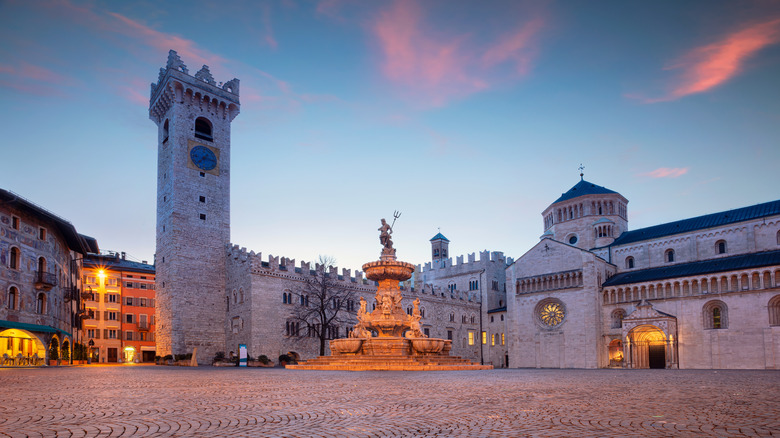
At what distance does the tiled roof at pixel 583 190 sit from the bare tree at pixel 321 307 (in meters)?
30.0

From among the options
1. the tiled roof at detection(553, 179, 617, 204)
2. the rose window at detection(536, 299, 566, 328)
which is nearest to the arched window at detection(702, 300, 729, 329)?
the rose window at detection(536, 299, 566, 328)

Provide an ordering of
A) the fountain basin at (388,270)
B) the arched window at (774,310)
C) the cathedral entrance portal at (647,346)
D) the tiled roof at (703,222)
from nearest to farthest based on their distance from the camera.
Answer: the fountain basin at (388,270)
the arched window at (774,310)
the cathedral entrance portal at (647,346)
the tiled roof at (703,222)

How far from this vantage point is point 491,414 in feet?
26.7

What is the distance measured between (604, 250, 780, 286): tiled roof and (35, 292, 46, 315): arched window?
1850 inches

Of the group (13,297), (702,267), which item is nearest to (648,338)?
(702,267)

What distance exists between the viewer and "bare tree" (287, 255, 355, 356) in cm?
5219

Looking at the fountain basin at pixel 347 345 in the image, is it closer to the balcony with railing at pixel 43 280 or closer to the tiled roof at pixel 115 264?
the balcony with railing at pixel 43 280

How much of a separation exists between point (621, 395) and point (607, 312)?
4567 cm

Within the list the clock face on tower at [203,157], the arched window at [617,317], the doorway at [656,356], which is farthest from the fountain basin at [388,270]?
the clock face on tower at [203,157]

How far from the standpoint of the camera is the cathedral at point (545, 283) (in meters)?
46.8

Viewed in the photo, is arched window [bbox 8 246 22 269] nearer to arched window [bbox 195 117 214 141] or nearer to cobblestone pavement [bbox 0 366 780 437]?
arched window [bbox 195 117 214 141]

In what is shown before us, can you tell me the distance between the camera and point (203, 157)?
5694cm

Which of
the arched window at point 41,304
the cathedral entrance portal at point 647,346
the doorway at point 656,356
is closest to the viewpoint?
the arched window at point 41,304

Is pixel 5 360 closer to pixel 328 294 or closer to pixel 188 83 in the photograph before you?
pixel 328 294
